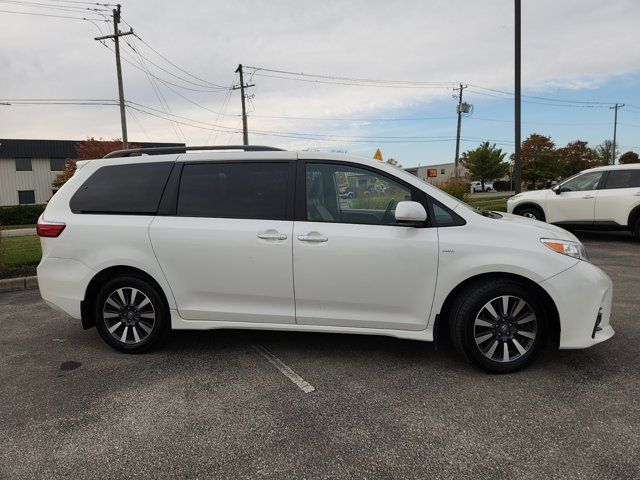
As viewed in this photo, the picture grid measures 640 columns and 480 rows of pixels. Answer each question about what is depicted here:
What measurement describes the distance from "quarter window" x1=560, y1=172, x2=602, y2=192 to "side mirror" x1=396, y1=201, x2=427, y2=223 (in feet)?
27.6

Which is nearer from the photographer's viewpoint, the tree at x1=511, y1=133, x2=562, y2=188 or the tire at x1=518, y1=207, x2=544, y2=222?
the tire at x1=518, y1=207, x2=544, y2=222

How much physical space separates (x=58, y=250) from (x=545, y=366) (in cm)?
Result: 439

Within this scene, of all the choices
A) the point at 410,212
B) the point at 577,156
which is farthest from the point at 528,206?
the point at 577,156

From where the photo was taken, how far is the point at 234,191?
3.97 metres

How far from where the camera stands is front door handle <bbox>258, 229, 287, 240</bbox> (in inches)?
147

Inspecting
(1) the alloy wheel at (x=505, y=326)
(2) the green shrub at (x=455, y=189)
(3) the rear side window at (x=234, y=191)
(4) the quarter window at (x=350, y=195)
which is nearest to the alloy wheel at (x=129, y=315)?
(3) the rear side window at (x=234, y=191)

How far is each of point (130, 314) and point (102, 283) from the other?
1.33 feet

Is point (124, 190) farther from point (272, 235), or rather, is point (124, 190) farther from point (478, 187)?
point (478, 187)

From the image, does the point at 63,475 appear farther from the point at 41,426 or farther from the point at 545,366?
the point at 545,366

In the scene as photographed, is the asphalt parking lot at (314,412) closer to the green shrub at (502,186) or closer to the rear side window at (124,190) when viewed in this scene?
the rear side window at (124,190)

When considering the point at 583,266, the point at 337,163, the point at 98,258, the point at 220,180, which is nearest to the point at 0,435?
the point at 98,258

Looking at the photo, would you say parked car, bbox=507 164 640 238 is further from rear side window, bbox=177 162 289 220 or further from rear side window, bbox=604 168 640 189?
rear side window, bbox=177 162 289 220

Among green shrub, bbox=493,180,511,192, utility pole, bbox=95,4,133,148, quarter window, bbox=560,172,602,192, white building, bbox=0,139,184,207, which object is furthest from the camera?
green shrub, bbox=493,180,511,192

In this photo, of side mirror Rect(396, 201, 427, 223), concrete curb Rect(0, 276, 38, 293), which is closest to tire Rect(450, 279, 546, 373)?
side mirror Rect(396, 201, 427, 223)
